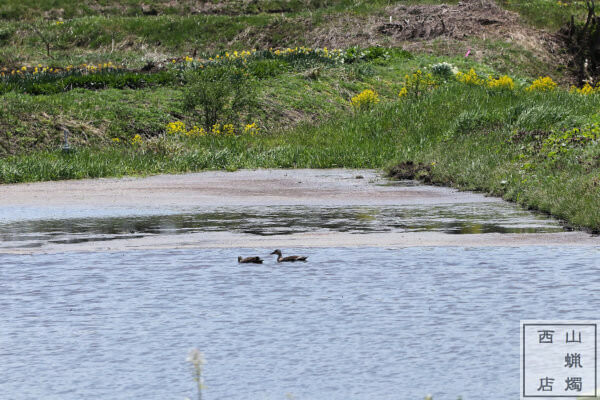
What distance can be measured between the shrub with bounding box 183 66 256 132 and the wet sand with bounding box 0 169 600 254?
6.35 meters

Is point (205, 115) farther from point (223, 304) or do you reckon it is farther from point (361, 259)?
point (223, 304)

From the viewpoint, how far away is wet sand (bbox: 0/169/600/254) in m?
11.9

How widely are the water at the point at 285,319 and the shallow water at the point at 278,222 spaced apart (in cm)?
156

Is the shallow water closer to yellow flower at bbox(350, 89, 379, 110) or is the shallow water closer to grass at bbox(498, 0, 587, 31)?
yellow flower at bbox(350, 89, 379, 110)

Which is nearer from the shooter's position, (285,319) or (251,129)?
(285,319)

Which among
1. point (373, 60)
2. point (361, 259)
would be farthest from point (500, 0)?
point (361, 259)

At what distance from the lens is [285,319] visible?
8.14 meters

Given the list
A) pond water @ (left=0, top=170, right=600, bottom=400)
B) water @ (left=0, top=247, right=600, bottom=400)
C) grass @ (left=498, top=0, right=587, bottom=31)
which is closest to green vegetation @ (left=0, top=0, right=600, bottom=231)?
pond water @ (left=0, top=170, right=600, bottom=400)

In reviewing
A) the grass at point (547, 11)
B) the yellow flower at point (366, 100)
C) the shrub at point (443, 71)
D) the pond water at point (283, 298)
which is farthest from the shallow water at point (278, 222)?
the grass at point (547, 11)

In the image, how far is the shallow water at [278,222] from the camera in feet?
42.2

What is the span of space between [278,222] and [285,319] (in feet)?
19.4

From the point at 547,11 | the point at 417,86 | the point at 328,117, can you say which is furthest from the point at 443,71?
the point at 547,11

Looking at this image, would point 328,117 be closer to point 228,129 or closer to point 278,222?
point 228,129

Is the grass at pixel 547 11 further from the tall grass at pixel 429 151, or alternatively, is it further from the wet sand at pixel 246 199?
the wet sand at pixel 246 199
